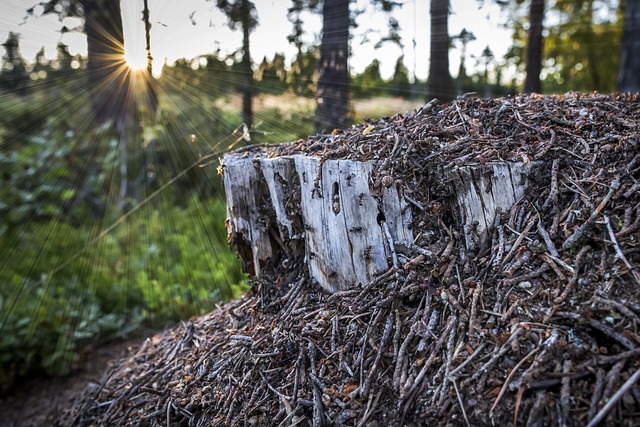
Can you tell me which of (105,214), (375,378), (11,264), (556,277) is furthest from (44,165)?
(556,277)

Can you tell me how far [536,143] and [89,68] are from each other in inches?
370

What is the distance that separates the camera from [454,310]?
1941 millimetres

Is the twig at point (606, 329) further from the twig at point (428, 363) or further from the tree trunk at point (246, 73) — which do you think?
the tree trunk at point (246, 73)

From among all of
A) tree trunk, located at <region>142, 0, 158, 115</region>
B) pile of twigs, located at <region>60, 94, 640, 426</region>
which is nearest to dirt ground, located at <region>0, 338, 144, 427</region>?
pile of twigs, located at <region>60, 94, 640, 426</region>

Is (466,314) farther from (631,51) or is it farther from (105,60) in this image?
(105,60)

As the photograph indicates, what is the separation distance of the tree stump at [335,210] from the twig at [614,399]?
0.84 m

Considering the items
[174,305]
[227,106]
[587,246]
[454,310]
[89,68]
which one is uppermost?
[89,68]

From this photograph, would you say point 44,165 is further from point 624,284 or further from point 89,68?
point 624,284

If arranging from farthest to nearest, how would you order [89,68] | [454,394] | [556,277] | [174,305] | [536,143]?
[89,68]
[174,305]
[536,143]
[556,277]
[454,394]

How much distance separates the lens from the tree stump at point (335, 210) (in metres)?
2.12

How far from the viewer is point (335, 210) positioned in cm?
238

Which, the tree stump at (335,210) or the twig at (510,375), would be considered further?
the tree stump at (335,210)

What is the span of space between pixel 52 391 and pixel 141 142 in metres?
5.44

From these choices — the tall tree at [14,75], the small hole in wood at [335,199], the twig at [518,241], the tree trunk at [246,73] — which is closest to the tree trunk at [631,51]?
the tree trunk at [246,73]
